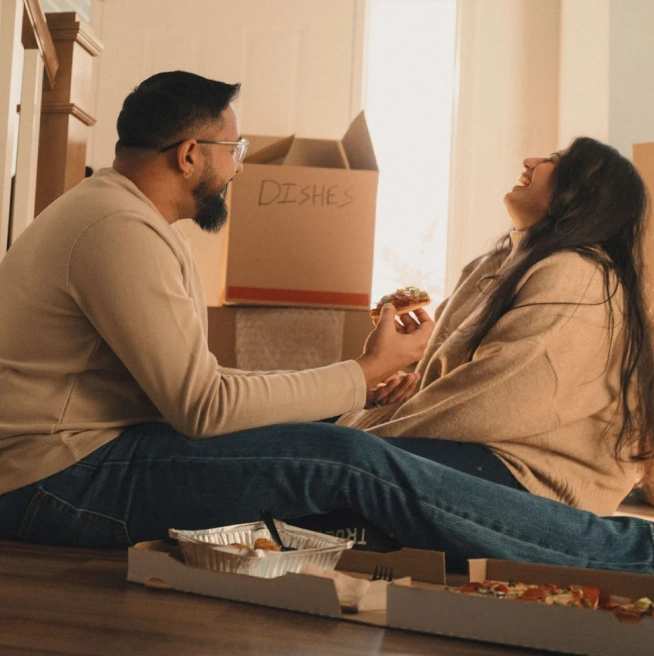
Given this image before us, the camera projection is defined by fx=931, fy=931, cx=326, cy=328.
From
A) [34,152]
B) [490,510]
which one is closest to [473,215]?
[34,152]

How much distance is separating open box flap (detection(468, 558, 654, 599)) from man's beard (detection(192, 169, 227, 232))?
795mm

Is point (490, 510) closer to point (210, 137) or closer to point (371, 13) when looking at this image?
point (210, 137)

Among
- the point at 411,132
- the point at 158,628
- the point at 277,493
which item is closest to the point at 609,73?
the point at 411,132

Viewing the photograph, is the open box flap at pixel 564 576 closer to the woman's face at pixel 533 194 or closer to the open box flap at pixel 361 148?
the woman's face at pixel 533 194

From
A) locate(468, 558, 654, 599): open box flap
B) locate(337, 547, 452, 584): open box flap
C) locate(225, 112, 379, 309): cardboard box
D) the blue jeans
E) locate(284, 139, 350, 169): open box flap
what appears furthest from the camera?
locate(284, 139, 350, 169): open box flap

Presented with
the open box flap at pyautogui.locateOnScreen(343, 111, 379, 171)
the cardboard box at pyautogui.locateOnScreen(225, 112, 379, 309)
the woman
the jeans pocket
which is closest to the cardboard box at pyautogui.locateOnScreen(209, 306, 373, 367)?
the cardboard box at pyautogui.locateOnScreen(225, 112, 379, 309)

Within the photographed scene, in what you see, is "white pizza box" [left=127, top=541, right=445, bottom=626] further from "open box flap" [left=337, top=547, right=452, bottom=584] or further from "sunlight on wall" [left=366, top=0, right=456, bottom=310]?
"sunlight on wall" [left=366, top=0, right=456, bottom=310]

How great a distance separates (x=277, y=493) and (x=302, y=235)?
1201mm

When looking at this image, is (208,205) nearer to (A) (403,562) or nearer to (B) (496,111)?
(A) (403,562)

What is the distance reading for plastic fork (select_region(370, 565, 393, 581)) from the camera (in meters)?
1.32

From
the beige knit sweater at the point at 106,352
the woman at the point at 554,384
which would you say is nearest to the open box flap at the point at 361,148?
the woman at the point at 554,384

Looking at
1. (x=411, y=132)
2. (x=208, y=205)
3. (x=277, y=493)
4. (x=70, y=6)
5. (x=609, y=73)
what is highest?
(x=70, y=6)

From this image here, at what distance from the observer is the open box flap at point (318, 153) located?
2.67 metres

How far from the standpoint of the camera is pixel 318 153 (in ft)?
8.82
